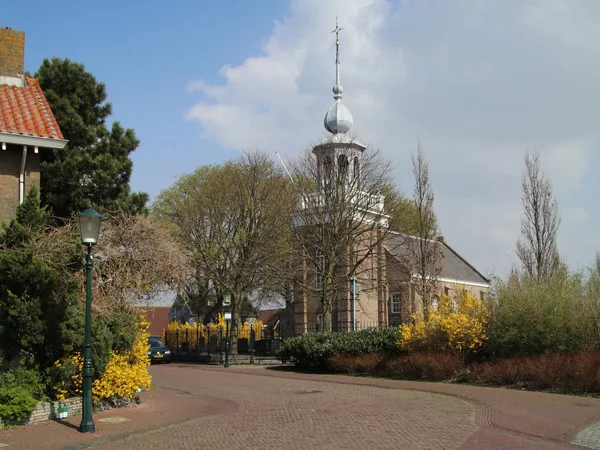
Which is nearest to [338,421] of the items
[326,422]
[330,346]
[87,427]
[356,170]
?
[326,422]

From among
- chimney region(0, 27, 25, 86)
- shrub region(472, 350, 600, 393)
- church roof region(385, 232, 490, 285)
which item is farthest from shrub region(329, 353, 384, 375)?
church roof region(385, 232, 490, 285)

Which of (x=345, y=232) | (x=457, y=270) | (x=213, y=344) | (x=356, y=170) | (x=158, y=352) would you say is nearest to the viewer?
(x=345, y=232)

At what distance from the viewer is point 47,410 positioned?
12.3 metres

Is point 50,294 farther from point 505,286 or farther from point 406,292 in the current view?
point 406,292

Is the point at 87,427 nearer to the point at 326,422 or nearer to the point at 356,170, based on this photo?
the point at 326,422

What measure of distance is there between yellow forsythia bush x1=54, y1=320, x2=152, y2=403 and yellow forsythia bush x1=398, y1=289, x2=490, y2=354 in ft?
33.4

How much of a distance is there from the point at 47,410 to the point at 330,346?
13.4 metres

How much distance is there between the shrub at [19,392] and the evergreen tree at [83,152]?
6667 mm

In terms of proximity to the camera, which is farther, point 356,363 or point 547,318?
point 356,363

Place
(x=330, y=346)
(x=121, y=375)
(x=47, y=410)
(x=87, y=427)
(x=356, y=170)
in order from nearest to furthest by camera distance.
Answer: (x=87, y=427), (x=47, y=410), (x=121, y=375), (x=330, y=346), (x=356, y=170)

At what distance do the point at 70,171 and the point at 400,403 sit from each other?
11.9m

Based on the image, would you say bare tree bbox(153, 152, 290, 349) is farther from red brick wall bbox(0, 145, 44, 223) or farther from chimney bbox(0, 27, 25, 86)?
red brick wall bbox(0, 145, 44, 223)

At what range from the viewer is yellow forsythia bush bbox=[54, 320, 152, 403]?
13.4 m

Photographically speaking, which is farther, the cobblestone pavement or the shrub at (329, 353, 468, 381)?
the shrub at (329, 353, 468, 381)
